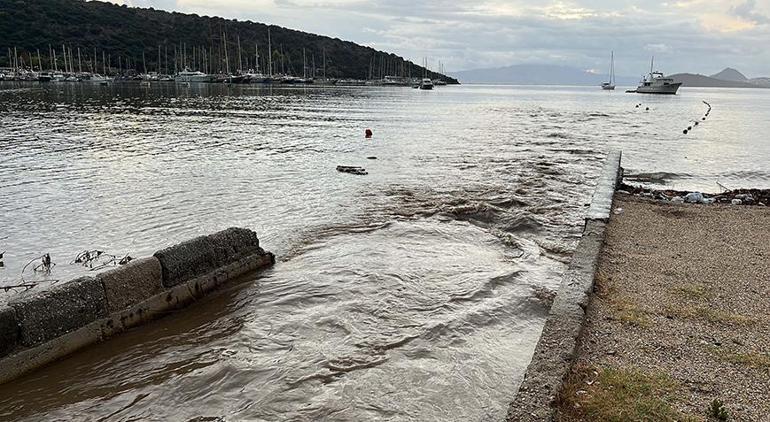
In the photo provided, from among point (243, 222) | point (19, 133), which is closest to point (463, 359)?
point (243, 222)

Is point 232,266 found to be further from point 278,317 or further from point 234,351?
point 234,351

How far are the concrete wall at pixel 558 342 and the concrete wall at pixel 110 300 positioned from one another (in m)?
4.86

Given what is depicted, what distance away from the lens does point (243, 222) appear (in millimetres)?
12461

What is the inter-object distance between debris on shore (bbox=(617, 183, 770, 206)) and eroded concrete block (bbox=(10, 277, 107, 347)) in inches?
534

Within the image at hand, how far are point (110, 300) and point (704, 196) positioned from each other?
50.2 ft

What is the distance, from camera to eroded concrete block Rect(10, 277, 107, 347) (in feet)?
19.6

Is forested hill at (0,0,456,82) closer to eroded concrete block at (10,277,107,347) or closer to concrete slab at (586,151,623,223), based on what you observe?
concrete slab at (586,151,623,223)

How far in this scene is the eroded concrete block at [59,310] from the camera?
19.6ft

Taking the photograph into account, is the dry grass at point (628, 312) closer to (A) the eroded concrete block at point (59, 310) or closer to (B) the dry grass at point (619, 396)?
(B) the dry grass at point (619, 396)

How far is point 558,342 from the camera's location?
5730 millimetres

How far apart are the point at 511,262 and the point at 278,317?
444cm

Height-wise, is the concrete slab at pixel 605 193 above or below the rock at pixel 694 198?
above

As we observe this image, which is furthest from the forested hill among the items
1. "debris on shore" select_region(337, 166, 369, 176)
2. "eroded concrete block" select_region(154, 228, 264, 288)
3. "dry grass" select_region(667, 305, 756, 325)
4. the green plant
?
the green plant

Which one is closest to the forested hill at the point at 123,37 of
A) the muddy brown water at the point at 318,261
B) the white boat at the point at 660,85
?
the white boat at the point at 660,85
